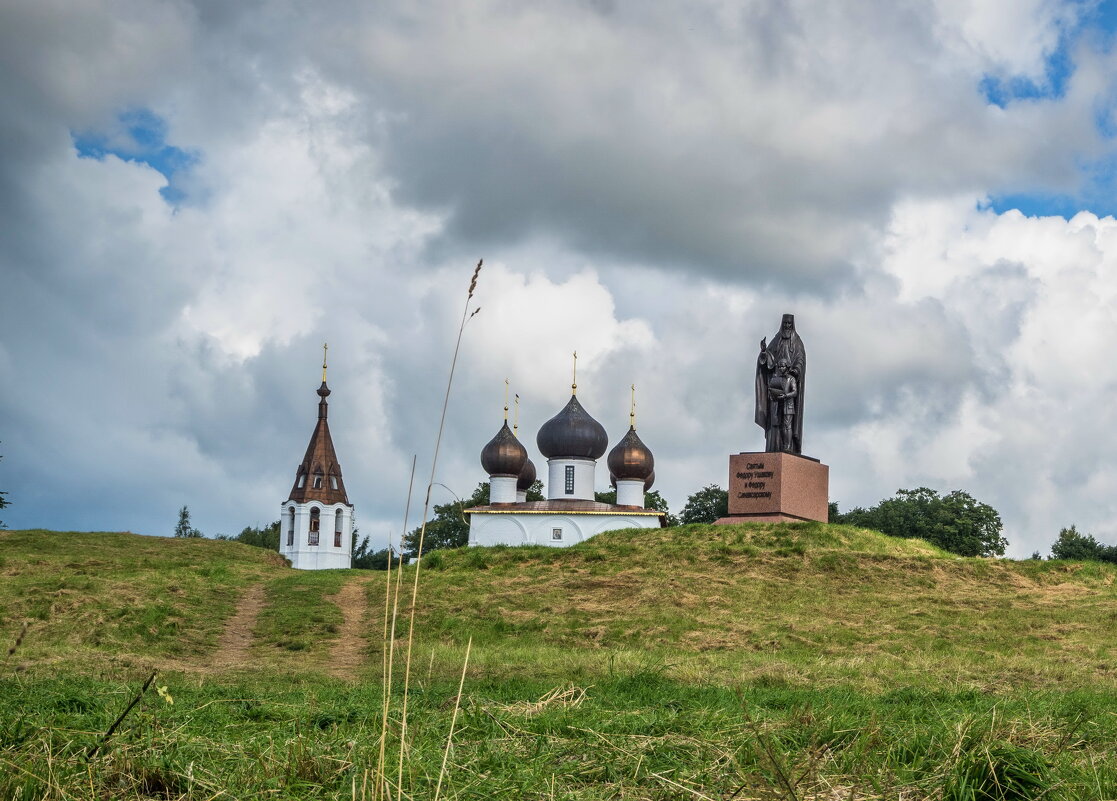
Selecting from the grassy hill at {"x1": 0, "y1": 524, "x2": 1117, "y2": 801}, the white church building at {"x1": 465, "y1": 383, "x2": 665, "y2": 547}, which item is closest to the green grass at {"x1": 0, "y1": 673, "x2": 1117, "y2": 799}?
the grassy hill at {"x1": 0, "y1": 524, "x2": 1117, "y2": 801}

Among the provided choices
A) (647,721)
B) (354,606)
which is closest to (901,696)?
(647,721)

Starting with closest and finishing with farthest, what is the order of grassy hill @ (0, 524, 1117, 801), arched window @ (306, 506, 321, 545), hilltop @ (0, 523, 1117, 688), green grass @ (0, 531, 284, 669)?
1. grassy hill @ (0, 524, 1117, 801)
2. hilltop @ (0, 523, 1117, 688)
3. green grass @ (0, 531, 284, 669)
4. arched window @ (306, 506, 321, 545)

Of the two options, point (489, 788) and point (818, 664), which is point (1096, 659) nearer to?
point (818, 664)

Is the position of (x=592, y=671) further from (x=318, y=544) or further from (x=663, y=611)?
(x=318, y=544)

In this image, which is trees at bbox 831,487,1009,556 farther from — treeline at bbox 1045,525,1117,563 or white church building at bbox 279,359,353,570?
white church building at bbox 279,359,353,570

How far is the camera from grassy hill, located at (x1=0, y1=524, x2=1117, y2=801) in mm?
4508

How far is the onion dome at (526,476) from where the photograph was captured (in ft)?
157

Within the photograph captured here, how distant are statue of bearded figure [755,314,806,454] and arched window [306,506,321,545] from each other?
27913 mm

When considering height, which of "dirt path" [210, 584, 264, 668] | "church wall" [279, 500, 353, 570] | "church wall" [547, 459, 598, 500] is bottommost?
"dirt path" [210, 584, 264, 668]

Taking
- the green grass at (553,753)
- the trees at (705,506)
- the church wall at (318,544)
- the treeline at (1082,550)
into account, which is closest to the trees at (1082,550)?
the treeline at (1082,550)

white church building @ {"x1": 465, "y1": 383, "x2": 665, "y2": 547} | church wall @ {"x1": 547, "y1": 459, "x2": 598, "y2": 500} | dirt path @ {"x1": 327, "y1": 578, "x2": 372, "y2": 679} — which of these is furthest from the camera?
church wall @ {"x1": 547, "y1": 459, "x2": 598, "y2": 500}

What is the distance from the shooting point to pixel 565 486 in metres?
46.4

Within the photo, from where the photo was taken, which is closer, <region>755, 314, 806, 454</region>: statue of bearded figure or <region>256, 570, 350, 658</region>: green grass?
<region>256, 570, 350, 658</region>: green grass

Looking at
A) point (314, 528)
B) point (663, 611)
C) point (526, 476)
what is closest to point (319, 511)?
point (314, 528)
